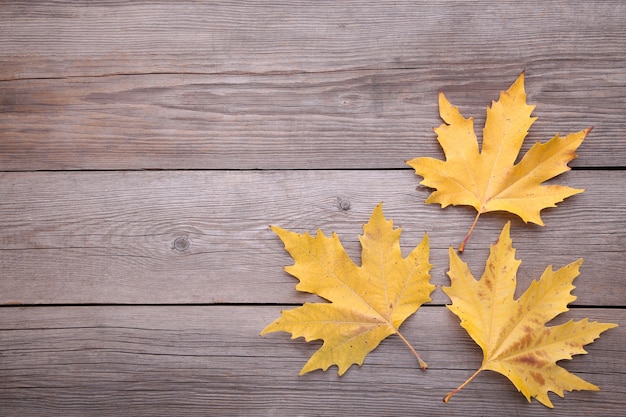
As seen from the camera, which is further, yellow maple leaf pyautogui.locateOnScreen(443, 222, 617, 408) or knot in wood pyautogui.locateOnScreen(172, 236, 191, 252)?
knot in wood pyautogui.locateOnScreen(172, 236, 191, 252)

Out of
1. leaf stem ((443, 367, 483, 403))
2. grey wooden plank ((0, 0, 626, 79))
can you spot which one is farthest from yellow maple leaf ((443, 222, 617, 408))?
grey wooden plank ((0, 0, 626, 79))

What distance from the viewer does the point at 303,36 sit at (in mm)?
1188

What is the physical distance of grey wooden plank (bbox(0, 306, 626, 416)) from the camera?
1.11 metres

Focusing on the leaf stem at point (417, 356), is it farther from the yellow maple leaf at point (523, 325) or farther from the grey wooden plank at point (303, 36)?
the grey wooden plank at point (303, 36)

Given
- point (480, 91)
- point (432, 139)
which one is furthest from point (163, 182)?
point (480, 91)

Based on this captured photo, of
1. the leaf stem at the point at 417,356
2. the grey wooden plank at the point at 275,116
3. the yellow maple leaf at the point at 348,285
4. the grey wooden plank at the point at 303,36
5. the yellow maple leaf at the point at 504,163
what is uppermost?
the grey wooden plank at the point at 303,36

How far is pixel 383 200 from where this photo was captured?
116 centimetres

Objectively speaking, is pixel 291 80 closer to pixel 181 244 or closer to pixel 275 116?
pixel 275 116

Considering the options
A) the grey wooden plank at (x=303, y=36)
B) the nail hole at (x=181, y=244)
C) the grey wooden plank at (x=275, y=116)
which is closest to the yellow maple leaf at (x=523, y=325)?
the grey wooden plank at (x=275, y=116)

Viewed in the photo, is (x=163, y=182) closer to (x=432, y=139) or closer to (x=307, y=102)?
(x=307, y=102)

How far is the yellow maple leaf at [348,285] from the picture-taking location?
3.50 ft

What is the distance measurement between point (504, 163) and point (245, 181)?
0.53m

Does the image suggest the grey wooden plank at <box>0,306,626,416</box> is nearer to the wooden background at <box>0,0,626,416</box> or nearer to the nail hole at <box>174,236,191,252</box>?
the wooden background at <box>0,0,626,416</box>

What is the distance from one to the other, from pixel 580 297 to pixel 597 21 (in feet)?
1.93
